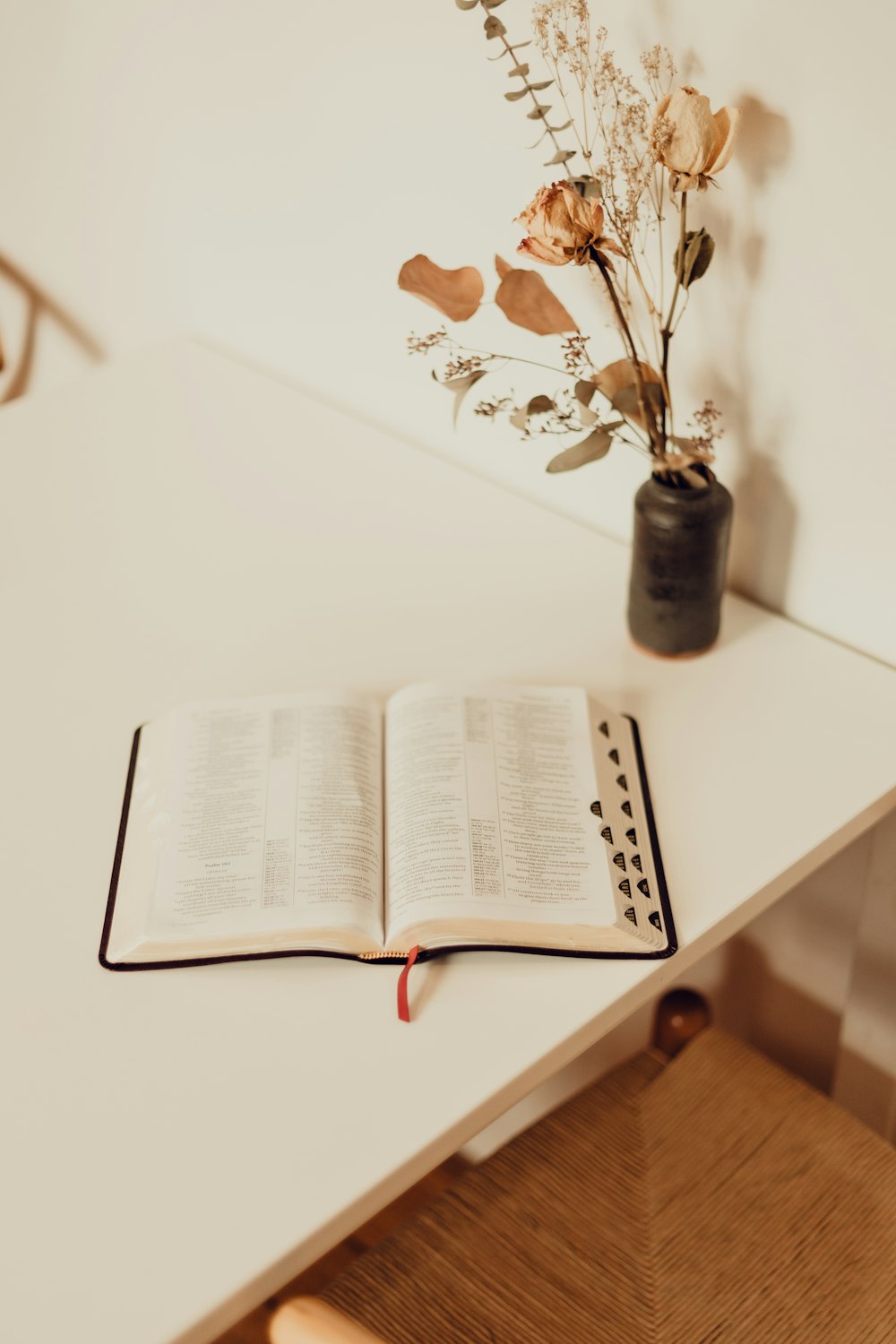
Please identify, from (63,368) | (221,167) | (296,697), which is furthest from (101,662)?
(63,368)

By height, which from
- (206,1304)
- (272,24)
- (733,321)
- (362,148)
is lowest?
(206,1304)

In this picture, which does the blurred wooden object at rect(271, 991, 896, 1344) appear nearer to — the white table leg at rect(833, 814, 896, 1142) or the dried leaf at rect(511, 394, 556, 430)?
the white table leg at rect(833, 814, 896, 1142)

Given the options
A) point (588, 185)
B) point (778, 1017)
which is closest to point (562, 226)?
point (588, 185)

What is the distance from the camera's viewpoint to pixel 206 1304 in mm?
638

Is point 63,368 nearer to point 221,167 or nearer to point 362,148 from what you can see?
point 221,167

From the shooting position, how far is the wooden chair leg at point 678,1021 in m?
1.21

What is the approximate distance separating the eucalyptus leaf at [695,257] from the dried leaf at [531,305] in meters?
0.09

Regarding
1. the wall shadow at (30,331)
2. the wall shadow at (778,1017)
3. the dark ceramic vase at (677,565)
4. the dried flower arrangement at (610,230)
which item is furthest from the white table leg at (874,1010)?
the wall shadow at (30,331)

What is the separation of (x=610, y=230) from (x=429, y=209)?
30 centimetres

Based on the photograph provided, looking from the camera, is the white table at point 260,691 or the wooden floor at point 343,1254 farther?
the wooden floor at point 343,1254

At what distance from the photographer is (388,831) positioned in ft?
2.91

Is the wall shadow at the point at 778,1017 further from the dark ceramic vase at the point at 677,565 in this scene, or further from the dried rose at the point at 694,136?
the dried rose at the point at 694,136

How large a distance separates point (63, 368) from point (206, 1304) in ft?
5.86

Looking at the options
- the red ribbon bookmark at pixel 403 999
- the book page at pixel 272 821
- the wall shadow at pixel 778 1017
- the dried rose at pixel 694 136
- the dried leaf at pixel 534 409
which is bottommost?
the wall shadow at pixel 778 1017
